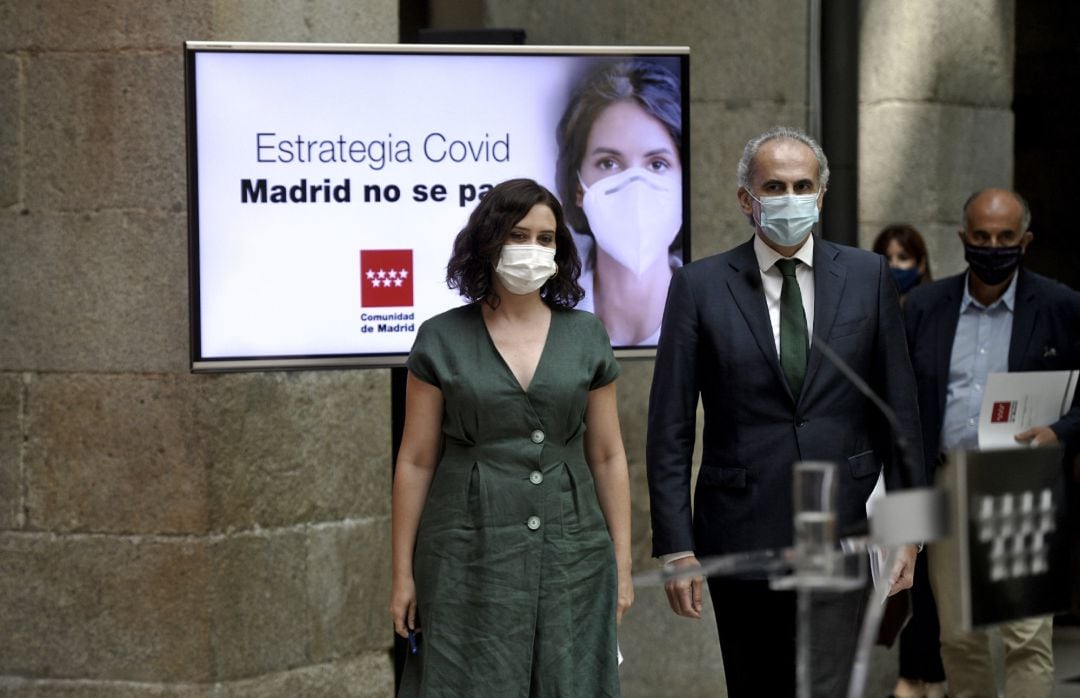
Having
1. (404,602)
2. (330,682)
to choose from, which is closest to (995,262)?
(404,602)

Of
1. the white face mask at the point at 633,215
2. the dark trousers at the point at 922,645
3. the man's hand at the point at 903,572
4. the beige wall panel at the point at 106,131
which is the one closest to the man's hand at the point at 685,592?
Result: the man's hand at the point at 903,572

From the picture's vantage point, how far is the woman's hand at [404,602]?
4.80 metres

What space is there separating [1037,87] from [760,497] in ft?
22.1

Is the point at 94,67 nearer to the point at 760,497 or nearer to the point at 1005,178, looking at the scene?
the point at 760,497

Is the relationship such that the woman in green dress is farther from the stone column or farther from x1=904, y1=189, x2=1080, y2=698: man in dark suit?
the stone column

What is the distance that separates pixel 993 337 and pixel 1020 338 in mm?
118

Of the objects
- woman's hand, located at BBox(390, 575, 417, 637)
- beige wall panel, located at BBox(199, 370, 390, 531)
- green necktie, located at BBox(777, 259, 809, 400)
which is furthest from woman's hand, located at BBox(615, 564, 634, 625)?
beige wall panel, located at BBox(199, 370, 390, 531)

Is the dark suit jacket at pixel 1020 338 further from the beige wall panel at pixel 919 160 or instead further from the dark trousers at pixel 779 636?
the beige wall panel at pixel 919 160

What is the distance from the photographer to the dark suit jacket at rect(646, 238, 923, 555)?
183 inches

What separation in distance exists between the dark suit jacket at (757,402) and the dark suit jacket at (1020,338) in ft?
5.24

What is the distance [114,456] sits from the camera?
6.22m

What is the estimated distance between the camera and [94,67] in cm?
620

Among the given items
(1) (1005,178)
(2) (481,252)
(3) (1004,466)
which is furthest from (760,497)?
(1) (1005,178)

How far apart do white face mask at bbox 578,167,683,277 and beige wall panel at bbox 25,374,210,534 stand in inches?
62.5
